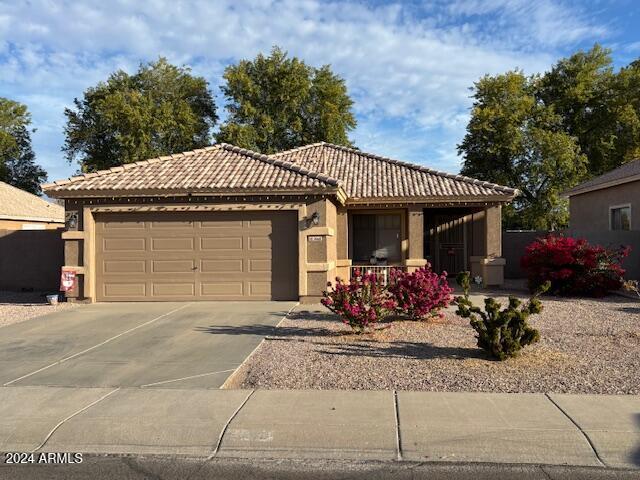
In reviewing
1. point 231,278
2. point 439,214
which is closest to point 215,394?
point 231,278

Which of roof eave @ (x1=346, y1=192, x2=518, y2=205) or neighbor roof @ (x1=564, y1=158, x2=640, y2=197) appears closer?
roof eave @ (x1=346, y1=192, x2=518, y2=205)

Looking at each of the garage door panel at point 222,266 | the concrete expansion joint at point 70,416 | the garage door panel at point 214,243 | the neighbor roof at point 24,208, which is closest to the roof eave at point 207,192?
the garage door panel at point 214,243

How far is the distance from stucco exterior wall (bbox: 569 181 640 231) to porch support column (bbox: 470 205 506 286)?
502 cm

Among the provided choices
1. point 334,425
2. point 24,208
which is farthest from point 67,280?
point 24,208

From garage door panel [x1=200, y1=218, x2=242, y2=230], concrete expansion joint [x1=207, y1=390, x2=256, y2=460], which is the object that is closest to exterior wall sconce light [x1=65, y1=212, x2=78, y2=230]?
garage door panel [x1=200, y1=218, x2=242, y2=230]

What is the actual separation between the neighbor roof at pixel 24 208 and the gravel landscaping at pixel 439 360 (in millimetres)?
19427

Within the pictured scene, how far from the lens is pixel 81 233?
1402 cm

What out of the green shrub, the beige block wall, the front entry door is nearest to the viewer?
the green shrub

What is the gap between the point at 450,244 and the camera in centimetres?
1978

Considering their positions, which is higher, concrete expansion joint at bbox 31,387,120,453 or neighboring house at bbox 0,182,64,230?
neighboring house at bbox 0,182,64,230

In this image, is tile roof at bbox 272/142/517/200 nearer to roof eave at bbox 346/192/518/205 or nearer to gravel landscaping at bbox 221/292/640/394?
roof eave at bbox 346/192/518/205

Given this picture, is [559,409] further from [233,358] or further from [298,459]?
[233,358]

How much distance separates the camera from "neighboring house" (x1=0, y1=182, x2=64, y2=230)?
81.1 feet

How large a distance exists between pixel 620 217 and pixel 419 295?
1245cm
